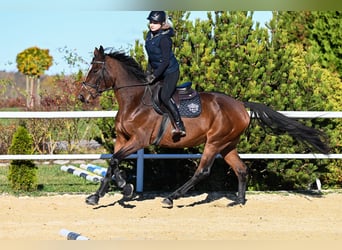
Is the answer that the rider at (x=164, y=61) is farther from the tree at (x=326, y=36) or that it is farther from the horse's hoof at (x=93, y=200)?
the tree at (x=326, y=36)

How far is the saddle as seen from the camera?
8664mm

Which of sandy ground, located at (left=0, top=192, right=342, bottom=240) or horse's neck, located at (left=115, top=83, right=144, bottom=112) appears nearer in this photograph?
sandy ground, located at (left=0, top=192, right=342, bottom=240)

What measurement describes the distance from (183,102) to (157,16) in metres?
1.16

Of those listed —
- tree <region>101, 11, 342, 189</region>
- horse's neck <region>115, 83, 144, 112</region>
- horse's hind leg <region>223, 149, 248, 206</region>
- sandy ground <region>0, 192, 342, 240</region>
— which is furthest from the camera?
tree <region>101, 11, 342, 189</region>

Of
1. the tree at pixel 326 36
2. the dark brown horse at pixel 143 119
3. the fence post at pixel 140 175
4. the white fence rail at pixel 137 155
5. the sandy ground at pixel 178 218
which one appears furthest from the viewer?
the tree at pixel 326 36

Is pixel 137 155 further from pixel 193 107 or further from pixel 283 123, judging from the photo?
pixel 283 123

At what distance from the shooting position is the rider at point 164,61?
27.5 ft

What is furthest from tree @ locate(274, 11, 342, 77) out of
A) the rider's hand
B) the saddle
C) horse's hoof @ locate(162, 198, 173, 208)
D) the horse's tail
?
horse's hoof @ locate(162, 198, 173, 208)

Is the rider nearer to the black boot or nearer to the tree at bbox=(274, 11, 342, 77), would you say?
the black boot

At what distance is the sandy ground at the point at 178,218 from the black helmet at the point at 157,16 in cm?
237

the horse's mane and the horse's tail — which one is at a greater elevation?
the horse's mane

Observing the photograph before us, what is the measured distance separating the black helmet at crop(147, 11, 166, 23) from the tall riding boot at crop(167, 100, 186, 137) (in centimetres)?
102

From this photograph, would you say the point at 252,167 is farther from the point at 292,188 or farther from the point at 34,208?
the point at 34,208

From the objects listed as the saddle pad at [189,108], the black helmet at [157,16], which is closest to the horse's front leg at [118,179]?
the saddle pad at [189,108]
